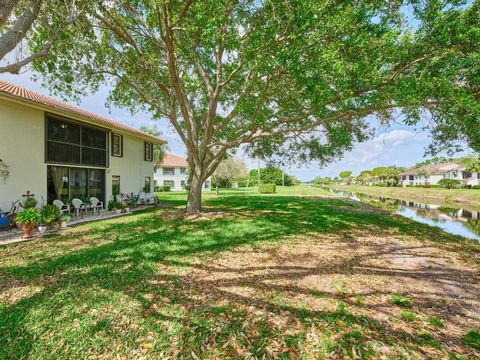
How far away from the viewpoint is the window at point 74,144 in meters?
11.2

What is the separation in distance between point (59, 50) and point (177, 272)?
10.5 meters

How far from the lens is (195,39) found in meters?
7.26

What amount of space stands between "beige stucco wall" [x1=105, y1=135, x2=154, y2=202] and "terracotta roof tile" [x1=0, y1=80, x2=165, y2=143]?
1.01m

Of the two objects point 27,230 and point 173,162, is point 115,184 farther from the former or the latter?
point 173,162

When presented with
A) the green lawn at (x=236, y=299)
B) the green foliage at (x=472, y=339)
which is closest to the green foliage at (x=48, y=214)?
the green lawn at (x=236, y=299)

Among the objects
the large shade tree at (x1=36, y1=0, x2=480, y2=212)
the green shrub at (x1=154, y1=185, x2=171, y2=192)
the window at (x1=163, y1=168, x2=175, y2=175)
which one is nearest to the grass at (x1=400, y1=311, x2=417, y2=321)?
the large shade tree at (x1=36, y1=0, x2=480, y2=212)

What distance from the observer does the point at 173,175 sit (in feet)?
137

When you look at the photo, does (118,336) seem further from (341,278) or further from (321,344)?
(341,278)

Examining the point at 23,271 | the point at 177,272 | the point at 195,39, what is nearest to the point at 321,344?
the point at 177,272

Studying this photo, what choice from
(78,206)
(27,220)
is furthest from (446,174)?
(27,220)

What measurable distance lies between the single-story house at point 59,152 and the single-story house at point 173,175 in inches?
949

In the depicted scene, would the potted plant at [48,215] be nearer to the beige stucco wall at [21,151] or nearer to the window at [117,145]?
the beige stucco wall at [21,151]

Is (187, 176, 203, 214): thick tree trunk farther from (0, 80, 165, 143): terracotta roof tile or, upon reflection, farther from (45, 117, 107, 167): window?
(0, 80, 165, 143): terracotta roof tile

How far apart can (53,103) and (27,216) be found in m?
6.87
